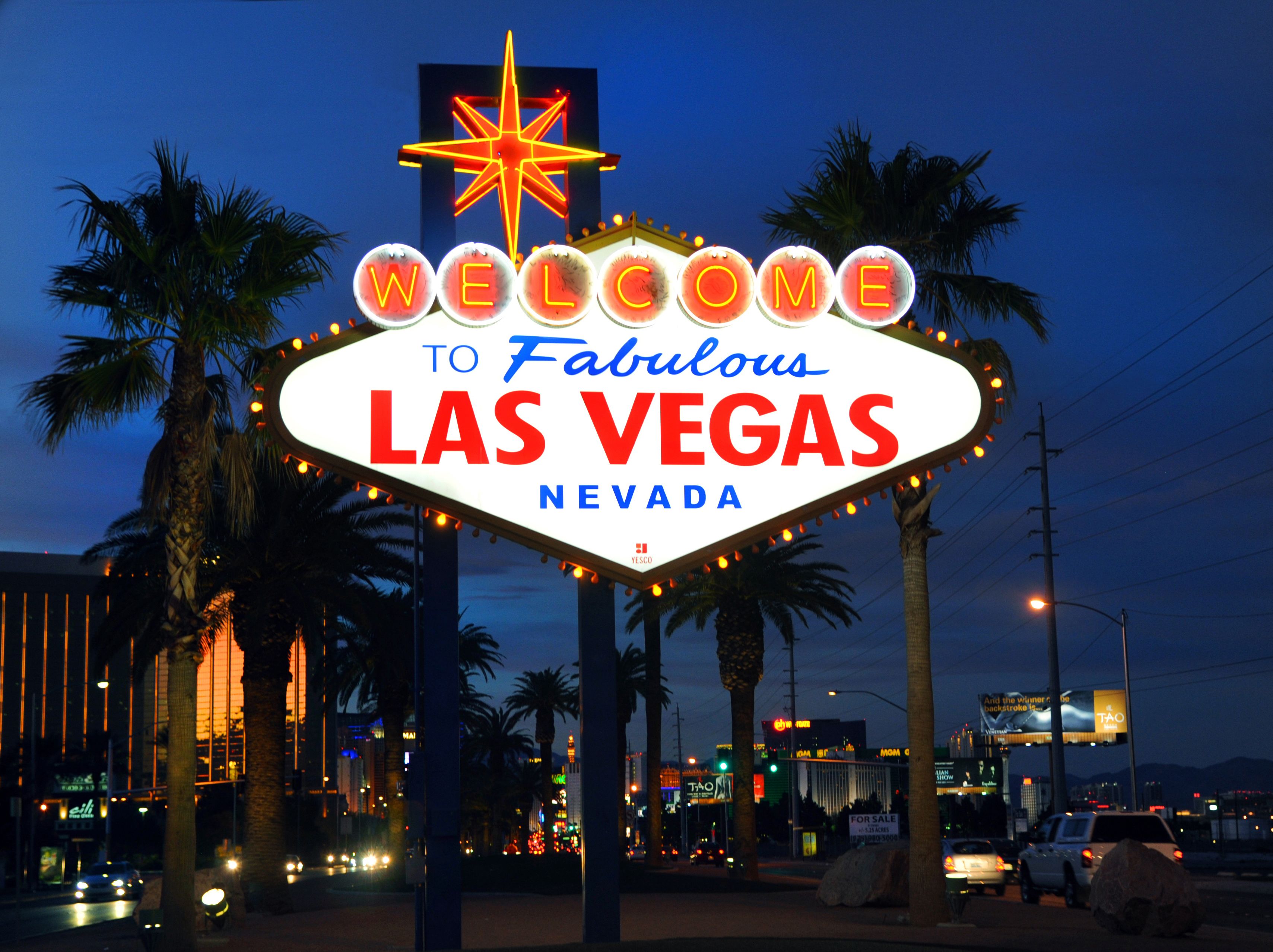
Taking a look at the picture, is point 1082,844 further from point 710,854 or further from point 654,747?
point 710,854

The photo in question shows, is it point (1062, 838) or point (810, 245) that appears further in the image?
point (1062, 838)

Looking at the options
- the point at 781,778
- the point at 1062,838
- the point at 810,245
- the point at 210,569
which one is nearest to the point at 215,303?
the point at 810,245

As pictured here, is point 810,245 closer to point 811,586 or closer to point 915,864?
point 915,864

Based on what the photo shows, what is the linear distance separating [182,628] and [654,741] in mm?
35852

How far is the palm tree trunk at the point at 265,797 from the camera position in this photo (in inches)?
1192

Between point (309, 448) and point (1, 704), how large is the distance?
138 meters

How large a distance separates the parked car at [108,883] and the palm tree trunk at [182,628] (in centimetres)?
3735

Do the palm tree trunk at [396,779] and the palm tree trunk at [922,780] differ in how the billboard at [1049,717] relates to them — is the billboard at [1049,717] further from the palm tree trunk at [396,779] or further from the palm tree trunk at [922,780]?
the palm tree trunk at [922,780]

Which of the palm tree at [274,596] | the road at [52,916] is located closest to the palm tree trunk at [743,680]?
the palm tree at [274,596]

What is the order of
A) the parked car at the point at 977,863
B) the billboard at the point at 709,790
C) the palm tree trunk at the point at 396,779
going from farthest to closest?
the billboard at the point at 709,790 < the palm tree trunk at the point at 396,779 < the parked car at the point at 977,863

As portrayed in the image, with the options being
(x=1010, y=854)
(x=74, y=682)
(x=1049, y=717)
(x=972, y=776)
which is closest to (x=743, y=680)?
(x=1010, y=854)

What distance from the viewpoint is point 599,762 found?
51.8ft

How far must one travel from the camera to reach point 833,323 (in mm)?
16297

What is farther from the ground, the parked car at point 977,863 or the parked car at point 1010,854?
the parked car at point 977,863
